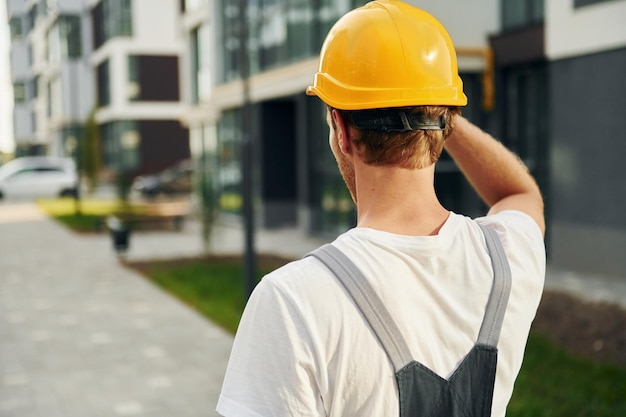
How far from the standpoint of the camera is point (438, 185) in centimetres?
1419

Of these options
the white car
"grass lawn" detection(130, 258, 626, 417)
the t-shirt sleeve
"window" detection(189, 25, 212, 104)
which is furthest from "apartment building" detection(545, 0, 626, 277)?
the white car

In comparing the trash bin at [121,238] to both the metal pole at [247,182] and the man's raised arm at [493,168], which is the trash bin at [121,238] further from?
the man's raised arm at [493,168]

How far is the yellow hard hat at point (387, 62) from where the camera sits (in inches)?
52.6

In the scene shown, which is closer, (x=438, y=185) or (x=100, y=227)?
(x=438, y=185)

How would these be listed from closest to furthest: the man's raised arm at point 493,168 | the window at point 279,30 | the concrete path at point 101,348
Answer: the man's raised arm at point 493,168
the concrete path at point 101,348
the window at point 279,30

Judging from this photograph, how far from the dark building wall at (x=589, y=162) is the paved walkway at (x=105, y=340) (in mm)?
507

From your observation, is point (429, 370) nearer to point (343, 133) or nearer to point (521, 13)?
point (343, 133)

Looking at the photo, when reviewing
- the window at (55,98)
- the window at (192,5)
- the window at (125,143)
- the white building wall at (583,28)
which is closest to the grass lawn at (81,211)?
the window at (192,5)

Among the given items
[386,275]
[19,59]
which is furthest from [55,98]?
[386,275]

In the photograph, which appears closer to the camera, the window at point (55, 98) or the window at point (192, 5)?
the window at point (192, 5)

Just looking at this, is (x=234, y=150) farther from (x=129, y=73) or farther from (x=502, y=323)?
(x=129, y=73)

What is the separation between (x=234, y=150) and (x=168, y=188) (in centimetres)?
1238

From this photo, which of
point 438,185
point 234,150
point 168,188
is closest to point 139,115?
point 168,188

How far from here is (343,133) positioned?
1376 mm
